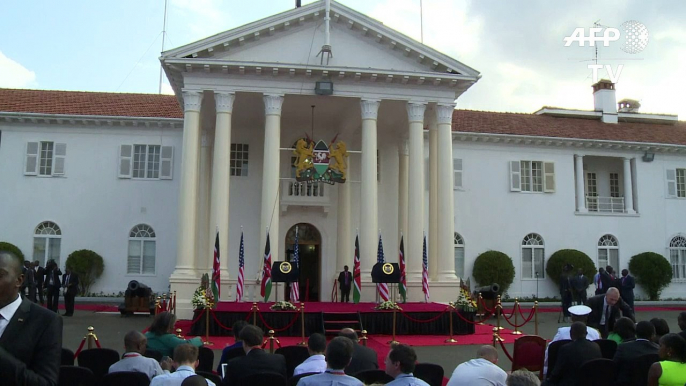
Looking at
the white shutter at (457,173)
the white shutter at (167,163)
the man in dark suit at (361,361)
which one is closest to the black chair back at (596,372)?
the man in dark suit at (361,361)

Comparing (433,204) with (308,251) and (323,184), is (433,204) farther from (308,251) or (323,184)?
(308,251)

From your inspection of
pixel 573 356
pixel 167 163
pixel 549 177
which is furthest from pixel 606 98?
pixel 573 356

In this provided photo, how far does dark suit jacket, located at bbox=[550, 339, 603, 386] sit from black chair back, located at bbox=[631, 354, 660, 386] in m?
0.47

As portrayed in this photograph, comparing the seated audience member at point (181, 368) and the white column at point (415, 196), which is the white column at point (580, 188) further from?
the seated audience member at point (181, 368)

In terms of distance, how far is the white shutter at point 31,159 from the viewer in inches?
1041

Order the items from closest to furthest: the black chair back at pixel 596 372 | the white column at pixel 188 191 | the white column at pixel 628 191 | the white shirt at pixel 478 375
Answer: the white shirt at pixel 478 375
the black chair back at pixel 596 372
the white column at pixel 188 191
the white column at pixel 628 191

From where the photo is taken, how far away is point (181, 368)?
588 cm

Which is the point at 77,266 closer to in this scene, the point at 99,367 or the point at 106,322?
the point at 106,322

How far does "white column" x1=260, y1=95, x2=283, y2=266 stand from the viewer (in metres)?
20.4

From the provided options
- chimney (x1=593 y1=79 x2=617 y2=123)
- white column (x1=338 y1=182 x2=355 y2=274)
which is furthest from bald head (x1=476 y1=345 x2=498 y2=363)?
chimney (x1=593 y1=79 x2=617 y2=123)

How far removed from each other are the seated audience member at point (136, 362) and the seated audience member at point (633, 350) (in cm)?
508

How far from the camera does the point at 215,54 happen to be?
20844mm

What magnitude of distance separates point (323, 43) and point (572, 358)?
15895mm

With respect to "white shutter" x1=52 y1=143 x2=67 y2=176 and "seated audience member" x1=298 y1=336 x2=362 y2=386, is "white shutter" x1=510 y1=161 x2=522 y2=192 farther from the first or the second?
"seated audience member" x1=298 y1=336 x2=362 y2=386
